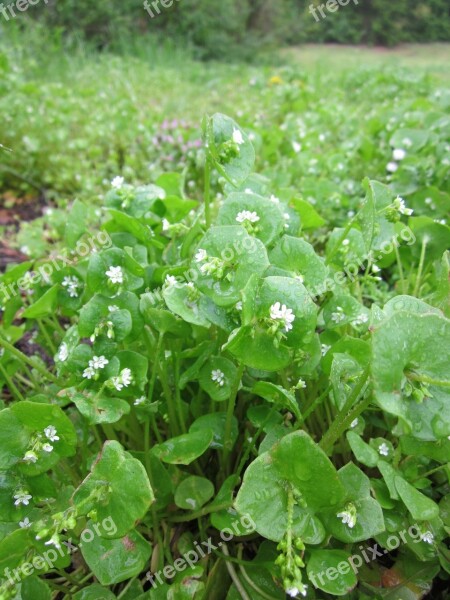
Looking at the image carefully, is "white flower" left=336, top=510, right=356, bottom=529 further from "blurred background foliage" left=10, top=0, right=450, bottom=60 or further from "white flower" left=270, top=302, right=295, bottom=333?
"blurred background foliage" left=10, top=0, right=450, bottom=60

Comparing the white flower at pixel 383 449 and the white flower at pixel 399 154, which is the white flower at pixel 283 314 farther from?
the white flower at pixel 399 154

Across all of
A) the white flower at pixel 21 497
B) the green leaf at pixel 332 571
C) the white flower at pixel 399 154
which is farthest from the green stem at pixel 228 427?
the white flower at pixel 399 154

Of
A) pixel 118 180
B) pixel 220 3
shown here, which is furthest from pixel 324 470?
pixel 220 3

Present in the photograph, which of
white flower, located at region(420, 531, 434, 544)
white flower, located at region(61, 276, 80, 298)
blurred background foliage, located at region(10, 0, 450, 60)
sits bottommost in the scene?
white flower, located at region(420, 531, 434, 544)

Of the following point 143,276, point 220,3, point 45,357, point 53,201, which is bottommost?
point 45,357

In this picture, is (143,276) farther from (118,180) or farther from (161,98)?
(161,98)

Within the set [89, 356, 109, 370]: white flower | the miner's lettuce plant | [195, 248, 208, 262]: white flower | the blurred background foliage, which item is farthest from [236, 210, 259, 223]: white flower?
the blurred background foliage
